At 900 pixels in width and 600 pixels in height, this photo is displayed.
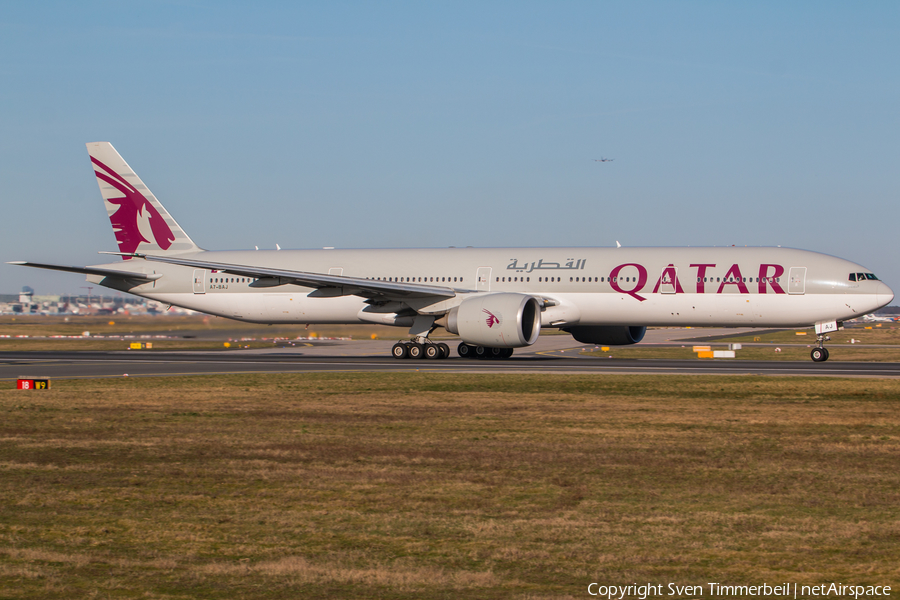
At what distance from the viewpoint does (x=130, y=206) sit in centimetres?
4059

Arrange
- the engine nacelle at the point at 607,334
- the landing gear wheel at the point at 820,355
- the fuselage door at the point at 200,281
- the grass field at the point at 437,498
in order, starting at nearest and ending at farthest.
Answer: the grass field at the point at 437,498
the landing gear wheel at the point at 820,355
the engine nacelle at the point at 607,334
the fuselage door at the point at 200,281

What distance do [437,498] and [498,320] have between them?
2158 centimetres

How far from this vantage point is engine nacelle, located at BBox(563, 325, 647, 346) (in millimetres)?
36188

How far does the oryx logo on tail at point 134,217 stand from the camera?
40.6 meters

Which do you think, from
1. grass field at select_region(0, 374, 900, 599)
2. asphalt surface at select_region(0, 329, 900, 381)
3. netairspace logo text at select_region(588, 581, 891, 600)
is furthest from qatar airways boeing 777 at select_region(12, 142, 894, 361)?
netairspace logo text at select_region(588, 581, 891, 600)

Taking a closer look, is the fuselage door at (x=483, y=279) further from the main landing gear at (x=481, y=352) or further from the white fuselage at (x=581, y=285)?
the main landing gear at (x=481, y=352)

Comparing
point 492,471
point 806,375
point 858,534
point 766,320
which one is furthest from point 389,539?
point 766,320

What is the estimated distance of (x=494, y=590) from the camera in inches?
257

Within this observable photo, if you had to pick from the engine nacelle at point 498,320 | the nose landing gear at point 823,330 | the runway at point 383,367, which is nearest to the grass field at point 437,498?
the runway at point 383,367

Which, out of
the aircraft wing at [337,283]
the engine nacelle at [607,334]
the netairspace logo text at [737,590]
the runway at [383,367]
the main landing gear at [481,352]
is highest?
the aircraft wing at [337,283]

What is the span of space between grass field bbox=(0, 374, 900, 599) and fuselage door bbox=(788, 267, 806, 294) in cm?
1440

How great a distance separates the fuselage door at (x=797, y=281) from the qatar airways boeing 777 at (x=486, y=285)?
0.04 meters

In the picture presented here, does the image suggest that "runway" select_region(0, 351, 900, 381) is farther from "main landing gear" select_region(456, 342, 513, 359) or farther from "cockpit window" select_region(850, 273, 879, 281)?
"cockpit window" select_region(850, 273, 879, 281)

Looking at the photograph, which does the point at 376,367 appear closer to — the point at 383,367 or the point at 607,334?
the point at 383,367
